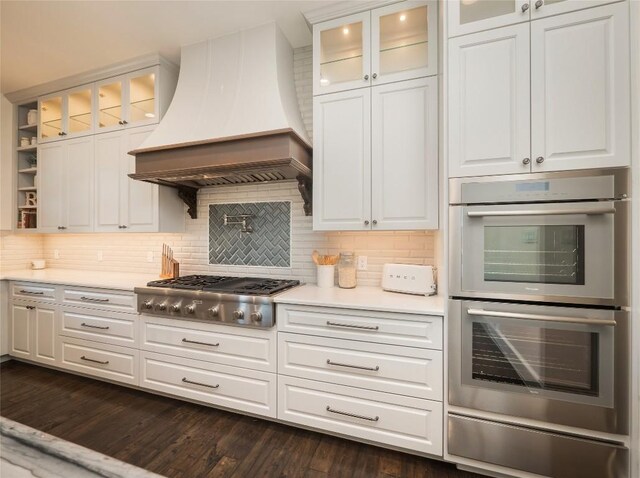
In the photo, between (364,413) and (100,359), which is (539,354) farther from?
(100,359)

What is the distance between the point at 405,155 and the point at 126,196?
263cm

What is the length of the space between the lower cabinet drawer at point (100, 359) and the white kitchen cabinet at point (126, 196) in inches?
42.1

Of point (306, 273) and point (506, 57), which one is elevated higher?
point (506, 57)

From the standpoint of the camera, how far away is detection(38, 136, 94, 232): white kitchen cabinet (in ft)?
9.71

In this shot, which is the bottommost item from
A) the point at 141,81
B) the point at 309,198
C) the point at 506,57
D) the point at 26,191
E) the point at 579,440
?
the point at 579,440

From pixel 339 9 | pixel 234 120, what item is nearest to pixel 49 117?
pixel 234 120

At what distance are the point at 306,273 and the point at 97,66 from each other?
2.89 metres

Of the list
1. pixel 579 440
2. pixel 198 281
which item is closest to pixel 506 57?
pixel 579 440

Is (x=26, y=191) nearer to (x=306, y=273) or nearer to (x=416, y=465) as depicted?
(x=306, y=273)

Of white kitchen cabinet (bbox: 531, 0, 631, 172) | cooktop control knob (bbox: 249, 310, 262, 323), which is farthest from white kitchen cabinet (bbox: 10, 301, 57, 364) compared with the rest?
white kitchen cabinet (bbox: 531, 0, 631, 172)

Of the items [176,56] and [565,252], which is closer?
[565,252]

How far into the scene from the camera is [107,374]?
245 cm

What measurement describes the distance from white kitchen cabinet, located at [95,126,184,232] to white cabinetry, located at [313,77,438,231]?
5.12ft

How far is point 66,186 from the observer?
3.06 meters
